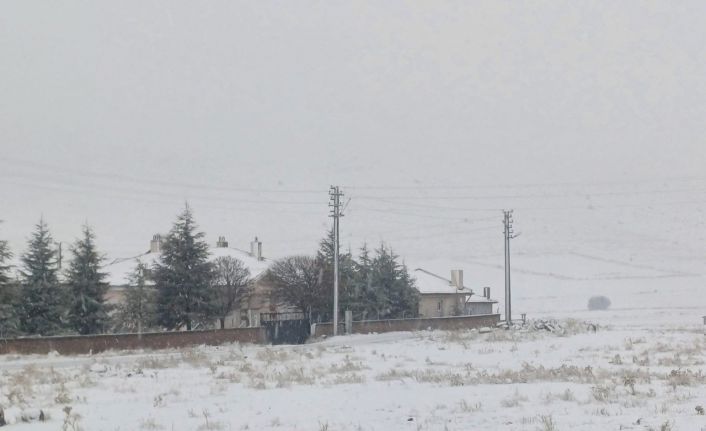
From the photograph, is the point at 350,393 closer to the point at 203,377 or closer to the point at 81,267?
the point at 203,377

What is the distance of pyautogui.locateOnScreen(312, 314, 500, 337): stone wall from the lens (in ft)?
166

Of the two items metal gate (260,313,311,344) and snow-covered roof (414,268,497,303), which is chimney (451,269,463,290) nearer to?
snow-covered roof (414,268,497,303)

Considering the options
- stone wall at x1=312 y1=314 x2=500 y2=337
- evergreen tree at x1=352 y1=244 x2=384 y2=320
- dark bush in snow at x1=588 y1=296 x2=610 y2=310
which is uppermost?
evergreen tree at x1=352 y1=244 x2=384 y2=320

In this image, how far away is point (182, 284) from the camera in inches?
1908

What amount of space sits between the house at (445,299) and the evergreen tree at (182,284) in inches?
1279

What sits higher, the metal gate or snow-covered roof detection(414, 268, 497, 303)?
snow-covered roof detection(414, 268, 497, 303)

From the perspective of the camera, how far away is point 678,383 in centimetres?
1727

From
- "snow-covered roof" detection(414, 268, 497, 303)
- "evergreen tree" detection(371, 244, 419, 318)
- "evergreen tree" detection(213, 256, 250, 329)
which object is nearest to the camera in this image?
"evergreen tree" detection(213, 256, 250, 329)

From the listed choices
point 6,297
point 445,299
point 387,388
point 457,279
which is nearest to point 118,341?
point 6,297

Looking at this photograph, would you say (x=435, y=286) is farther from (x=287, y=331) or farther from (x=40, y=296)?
(x=40, y=296)

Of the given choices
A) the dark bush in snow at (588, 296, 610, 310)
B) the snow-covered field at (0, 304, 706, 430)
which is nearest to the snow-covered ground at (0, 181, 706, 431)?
the snow-covered field at (0, 304, 706, 430)

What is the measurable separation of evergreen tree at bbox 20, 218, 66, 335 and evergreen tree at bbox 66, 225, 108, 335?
1.04m

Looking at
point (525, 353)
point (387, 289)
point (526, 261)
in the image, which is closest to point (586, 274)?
point (526, 261)

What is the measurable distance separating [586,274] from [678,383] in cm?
10921
